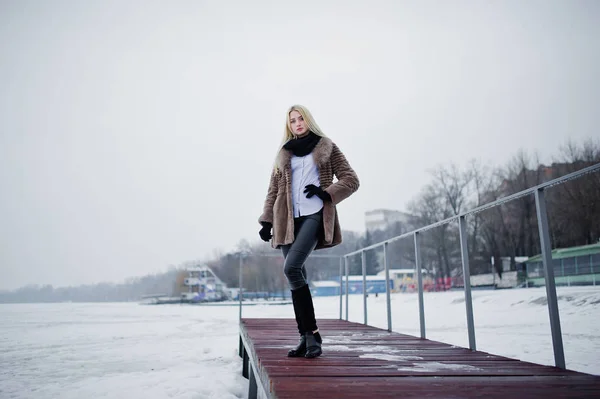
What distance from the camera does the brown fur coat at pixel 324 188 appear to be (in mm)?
2043

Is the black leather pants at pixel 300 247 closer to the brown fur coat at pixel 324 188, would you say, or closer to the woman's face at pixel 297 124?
the brown fur coat at pixel 324 188

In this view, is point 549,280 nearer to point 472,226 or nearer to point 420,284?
point 420,284

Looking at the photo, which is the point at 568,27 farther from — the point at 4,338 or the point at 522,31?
the point at 4,338

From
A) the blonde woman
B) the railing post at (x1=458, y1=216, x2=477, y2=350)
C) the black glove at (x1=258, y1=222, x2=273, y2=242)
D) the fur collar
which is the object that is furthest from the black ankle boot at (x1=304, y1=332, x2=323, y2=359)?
the railing post at (x1=458, y1=216, x2=477, y2=350)

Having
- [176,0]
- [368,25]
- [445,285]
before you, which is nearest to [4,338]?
[445,285]

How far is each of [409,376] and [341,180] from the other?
40.1 inches

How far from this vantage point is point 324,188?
2.12 metres

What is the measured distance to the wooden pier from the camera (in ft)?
3.76

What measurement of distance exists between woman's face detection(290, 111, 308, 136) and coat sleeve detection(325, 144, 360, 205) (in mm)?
199

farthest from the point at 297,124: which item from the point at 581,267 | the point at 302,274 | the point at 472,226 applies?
the point at 472,226

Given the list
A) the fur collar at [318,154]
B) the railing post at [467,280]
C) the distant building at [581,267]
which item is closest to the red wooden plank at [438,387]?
the railing post at [467,280]

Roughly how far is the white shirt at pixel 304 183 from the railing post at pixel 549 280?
103 cm

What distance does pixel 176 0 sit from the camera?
180m

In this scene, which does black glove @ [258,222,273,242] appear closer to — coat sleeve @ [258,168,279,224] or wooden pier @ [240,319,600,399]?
coat sleeve @ [258,168,279,224]
